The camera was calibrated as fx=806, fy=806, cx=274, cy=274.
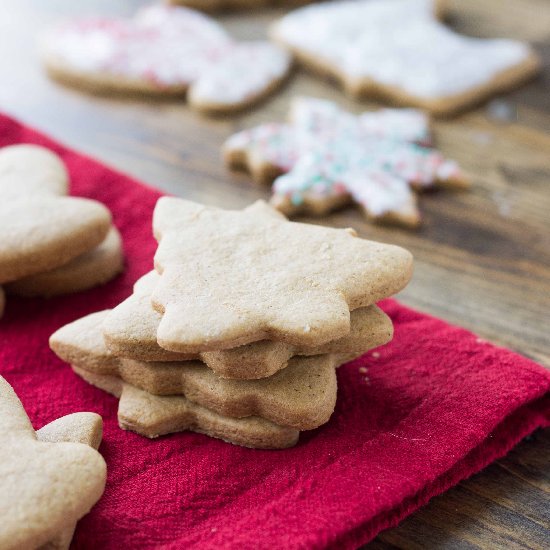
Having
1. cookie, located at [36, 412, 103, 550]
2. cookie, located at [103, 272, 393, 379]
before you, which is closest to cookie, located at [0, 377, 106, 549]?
cookie, located at [36, 412, 103, 550]

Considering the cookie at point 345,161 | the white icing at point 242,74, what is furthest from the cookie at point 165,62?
the cookie at point 345,161

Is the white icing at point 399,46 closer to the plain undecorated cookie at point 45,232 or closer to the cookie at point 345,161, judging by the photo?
the cookie at point 345,161

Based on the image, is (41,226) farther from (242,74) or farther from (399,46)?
(399,46)

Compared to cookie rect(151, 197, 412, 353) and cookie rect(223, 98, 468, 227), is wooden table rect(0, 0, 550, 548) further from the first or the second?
cookie rect(151, 197, 412, 353)

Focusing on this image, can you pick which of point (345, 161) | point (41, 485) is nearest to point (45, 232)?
point (41, 485)

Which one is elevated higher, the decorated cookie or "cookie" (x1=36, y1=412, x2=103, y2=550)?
the decorated cookie

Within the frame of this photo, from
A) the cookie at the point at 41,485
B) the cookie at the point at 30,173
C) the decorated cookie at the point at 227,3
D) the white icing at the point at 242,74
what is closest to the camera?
the cookie at the point at 41,485

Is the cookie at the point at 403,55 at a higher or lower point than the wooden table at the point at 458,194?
higher
